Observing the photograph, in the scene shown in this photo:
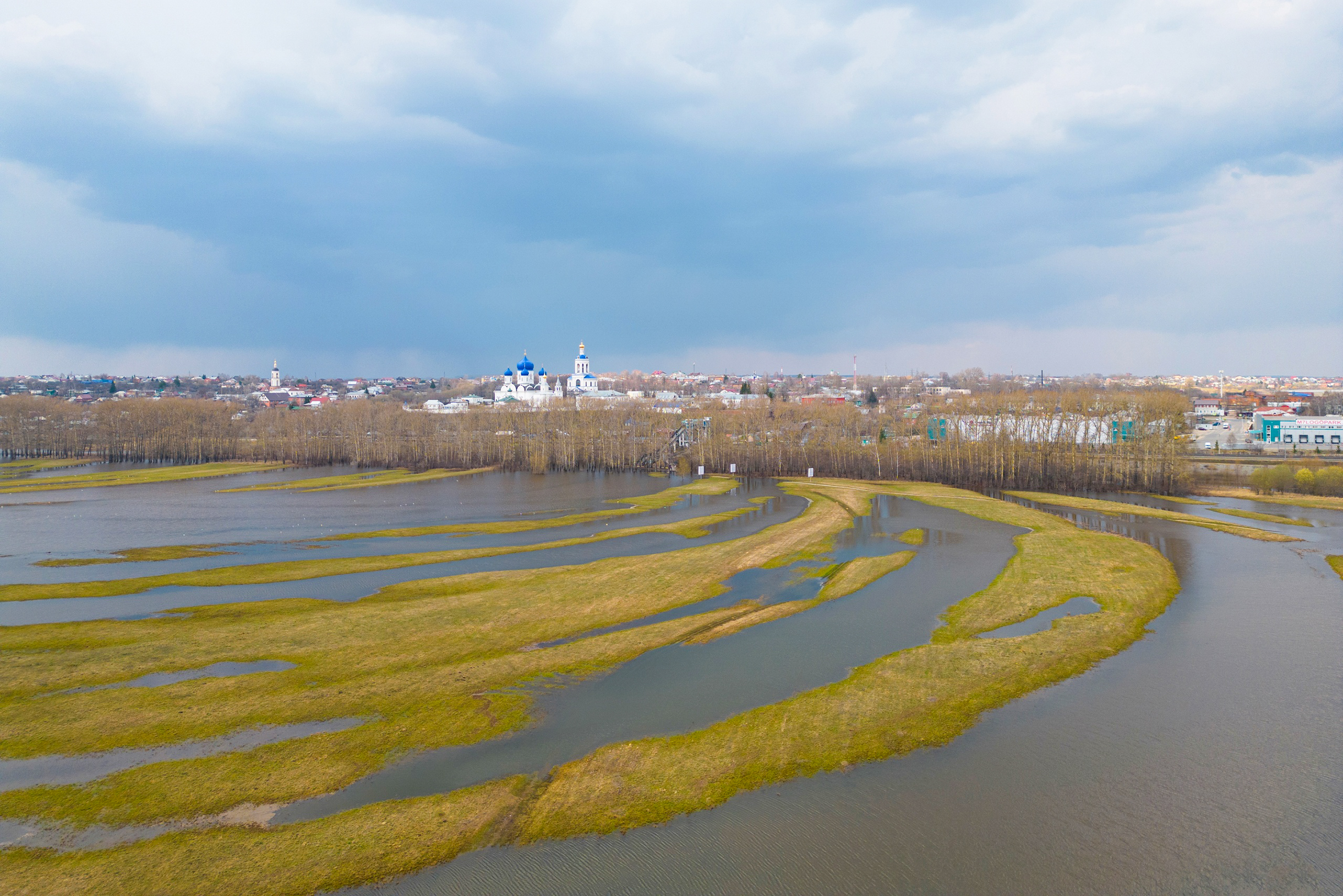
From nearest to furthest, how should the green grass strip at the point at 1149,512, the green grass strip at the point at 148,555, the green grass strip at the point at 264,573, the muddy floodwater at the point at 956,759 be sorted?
the muddy floodwater at the point at 956,759, the green grass strip at the point at 264,573, the green grass strip at the point at 148,555, the green grass strip at the point at 1149,512

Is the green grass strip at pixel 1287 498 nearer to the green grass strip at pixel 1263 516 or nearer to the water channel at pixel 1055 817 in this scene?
the green grass strip at pixel 1263 516

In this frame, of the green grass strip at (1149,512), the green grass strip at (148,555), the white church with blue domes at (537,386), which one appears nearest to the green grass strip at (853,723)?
the green grass strip at (1149,512)

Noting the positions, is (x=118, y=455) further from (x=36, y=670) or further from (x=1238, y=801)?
(x=1238, y=801)

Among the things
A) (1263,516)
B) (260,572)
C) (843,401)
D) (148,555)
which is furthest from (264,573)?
(843,401)

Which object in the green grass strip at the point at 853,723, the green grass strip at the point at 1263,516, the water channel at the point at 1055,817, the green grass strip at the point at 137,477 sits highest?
the green grass strip at the point at 137,477

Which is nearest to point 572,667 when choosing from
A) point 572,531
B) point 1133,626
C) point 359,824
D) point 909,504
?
point 359,824

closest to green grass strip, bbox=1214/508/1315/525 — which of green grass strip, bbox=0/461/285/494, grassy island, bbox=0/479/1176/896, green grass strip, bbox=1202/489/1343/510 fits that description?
green grass strip, bbox=1202/489/1343/510
